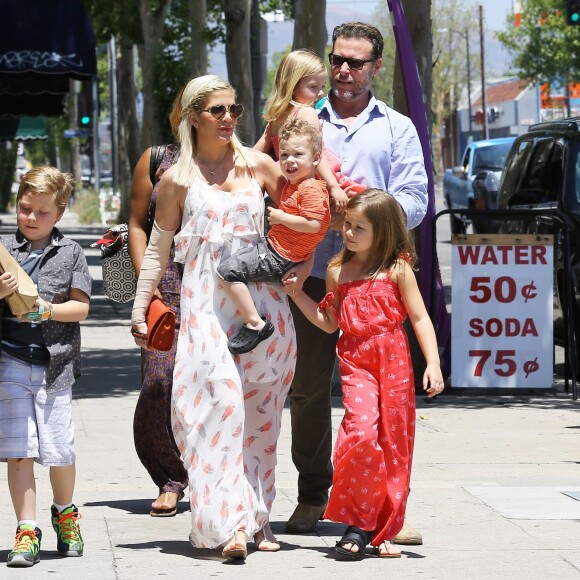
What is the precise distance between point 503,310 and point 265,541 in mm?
5014

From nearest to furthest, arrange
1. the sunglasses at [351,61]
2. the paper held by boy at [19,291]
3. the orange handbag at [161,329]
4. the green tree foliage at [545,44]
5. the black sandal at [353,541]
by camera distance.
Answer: the paper held by boy at [19,291] < the black sandal at [353,541] < the orange handbag at [161,329] < the sunglasses at [351,61] < the green tree foliage at [545,44]

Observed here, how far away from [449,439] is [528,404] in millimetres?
1671

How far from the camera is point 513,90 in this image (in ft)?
360

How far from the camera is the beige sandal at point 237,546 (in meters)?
5.81

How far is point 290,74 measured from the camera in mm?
6191

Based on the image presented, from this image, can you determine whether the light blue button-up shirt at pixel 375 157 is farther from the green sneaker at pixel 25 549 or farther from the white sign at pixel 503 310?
the white sign at pixel 503 310

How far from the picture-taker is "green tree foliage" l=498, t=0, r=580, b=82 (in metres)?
62.5

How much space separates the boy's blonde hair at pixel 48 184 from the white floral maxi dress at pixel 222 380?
19.0 inches

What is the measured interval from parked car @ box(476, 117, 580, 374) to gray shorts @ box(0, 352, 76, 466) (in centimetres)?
585

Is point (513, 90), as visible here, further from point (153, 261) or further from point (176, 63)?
point (153, 261)

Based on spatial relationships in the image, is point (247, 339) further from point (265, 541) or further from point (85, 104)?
point (85, 104)

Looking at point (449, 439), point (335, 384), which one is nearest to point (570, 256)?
point (335, 384)

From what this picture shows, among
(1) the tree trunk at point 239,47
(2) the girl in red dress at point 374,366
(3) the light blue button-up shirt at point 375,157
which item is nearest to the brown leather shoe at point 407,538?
(2) the girl in red dress at point 374,366

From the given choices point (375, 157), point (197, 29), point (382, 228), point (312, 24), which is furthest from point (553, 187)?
point (197, 29)
